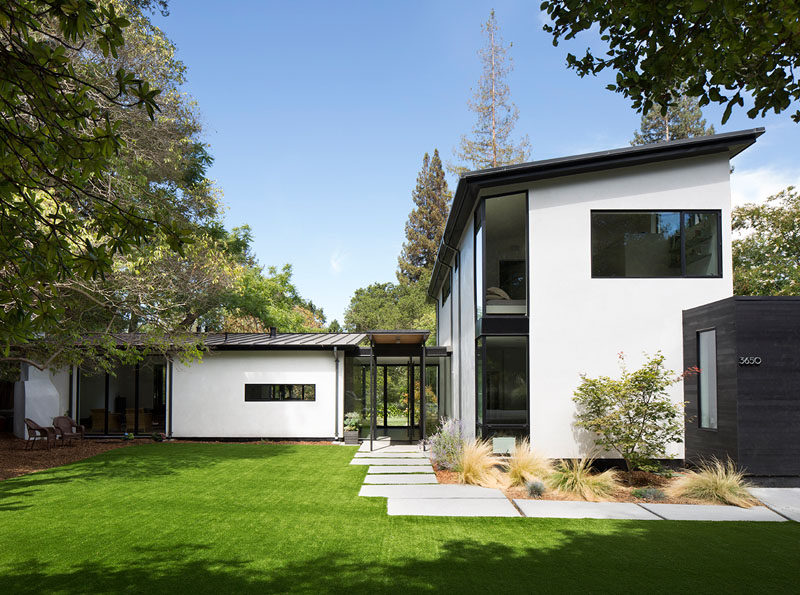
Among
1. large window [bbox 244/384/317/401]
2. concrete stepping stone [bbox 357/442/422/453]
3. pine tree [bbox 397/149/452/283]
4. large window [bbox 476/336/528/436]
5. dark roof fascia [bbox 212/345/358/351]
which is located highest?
pine tree [bbox 397/149/452/283]

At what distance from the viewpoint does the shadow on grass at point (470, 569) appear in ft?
17.3

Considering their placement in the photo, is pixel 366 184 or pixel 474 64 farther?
pixel 366 184

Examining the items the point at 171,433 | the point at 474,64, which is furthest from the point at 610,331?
the point at 474,64

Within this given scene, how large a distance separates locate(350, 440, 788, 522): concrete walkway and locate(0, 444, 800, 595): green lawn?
0.34m

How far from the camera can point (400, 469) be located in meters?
12.3

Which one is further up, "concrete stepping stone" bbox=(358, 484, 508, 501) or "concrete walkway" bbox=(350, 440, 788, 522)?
"concrete walkway" bbox=(350, 440, 788, 522)

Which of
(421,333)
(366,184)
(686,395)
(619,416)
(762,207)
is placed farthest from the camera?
(366,184)

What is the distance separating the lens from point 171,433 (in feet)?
57.9

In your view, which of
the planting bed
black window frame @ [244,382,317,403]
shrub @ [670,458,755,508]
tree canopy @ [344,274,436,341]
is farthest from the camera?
tree canopy @ [344,274,436,341]

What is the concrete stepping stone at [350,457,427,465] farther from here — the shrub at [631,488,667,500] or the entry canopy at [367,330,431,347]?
the shrub at [631,488,667,500]

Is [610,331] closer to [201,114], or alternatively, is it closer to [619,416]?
[619,416]

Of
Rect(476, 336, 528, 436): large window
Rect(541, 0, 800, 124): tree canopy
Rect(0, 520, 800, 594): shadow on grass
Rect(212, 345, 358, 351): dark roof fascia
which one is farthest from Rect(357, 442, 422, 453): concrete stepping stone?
Rect(541, 0, 800, 124): tree canopy

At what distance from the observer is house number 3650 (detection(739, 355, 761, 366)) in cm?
936

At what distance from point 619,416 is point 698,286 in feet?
10.2
